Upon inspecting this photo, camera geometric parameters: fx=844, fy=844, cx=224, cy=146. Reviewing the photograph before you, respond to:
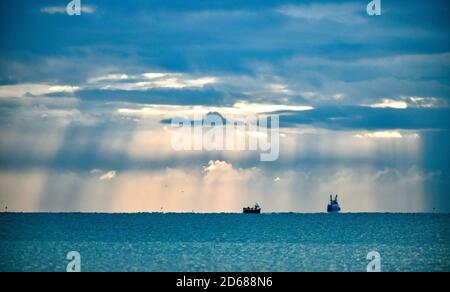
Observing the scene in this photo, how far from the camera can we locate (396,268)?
73.9 meters

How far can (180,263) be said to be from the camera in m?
79.8
